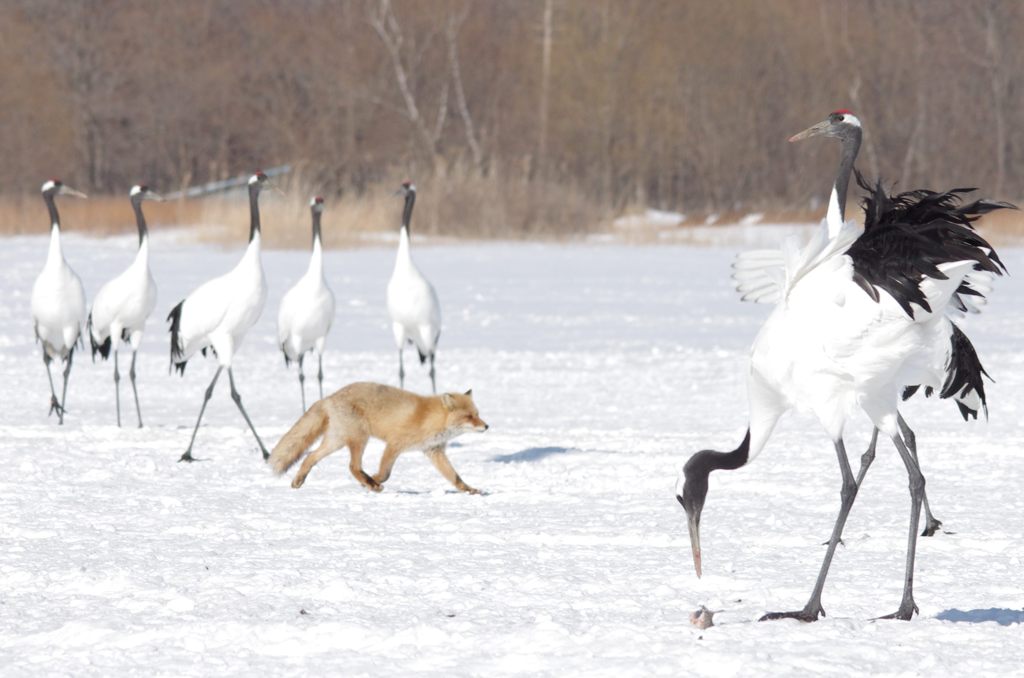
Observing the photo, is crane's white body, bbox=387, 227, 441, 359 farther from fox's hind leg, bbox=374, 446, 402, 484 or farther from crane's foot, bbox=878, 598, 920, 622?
crane's foot, bbox=878, 598, 920, 622

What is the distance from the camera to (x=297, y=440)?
8055 millimetres

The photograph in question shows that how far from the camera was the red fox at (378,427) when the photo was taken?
317 inches

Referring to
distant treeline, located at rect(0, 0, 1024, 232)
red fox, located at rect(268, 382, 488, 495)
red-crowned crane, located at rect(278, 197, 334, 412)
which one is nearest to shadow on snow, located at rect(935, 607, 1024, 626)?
red fox, located at rect(268, 382, 488, 495)

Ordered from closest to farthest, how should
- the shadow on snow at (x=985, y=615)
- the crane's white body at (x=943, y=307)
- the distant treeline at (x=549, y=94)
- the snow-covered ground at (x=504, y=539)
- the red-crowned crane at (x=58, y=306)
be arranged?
the snow-covered ground at (x=504, y=539) < the shadow on snow at (x=985, y=615) < the crane's white body at (x=943, y=307) < the red-crowned crane at (x=58, y=306) < the distant treeline at (x=549, y=94)

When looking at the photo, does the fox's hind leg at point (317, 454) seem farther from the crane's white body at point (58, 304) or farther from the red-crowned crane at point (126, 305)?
the crane's white body at point (58, 304)

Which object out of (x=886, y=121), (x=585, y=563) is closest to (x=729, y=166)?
(x=886, y=121)

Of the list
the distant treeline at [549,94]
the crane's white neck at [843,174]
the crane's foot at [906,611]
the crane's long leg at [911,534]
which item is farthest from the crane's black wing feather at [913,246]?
the distant treeline at [549,94]

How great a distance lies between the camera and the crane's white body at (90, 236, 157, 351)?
10750 millimetres

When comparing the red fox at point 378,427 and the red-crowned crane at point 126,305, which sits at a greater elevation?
the red-crowned crane at point 126,305

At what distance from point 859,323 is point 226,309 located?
564 cm

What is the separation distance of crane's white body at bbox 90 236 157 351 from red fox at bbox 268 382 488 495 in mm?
3045

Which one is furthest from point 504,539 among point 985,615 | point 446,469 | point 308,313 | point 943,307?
point 308,313

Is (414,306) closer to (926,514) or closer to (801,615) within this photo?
(926,514)

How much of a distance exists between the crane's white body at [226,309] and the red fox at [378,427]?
1815 mm
